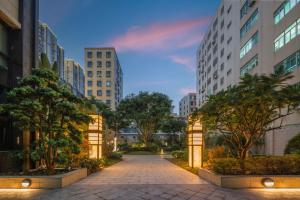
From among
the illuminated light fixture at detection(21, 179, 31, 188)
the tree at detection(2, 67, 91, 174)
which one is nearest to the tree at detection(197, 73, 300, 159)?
the tree at detection(2, 67, 91, 174)

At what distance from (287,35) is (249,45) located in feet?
32.3

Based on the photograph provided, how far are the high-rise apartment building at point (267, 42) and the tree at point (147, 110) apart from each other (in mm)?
10705

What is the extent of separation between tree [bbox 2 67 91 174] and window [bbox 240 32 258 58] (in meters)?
25.0

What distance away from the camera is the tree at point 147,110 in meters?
43.9

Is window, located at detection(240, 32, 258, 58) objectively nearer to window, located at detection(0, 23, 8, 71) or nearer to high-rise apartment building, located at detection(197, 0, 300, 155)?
high-rise apartment building, located at detection(197, 0, 300, 155)

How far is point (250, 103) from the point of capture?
10.3 meters

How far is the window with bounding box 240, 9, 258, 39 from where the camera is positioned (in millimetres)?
31125

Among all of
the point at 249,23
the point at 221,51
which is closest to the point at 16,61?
the point at 249,23

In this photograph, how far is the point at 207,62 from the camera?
197 ft

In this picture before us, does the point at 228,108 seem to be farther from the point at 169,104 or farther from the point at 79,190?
the point at 169,104

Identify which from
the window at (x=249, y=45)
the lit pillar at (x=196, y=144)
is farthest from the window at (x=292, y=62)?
the lit pillar at (x=196, y=144)

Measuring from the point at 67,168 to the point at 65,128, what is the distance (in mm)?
2013

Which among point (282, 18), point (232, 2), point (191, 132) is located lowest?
point (191, 132)

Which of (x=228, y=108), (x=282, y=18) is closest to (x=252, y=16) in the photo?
(x=282, y=18)
